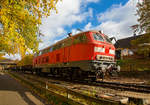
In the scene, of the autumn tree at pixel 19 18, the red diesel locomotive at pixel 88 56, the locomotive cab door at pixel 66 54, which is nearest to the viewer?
the autumn tree at pixel 19 18

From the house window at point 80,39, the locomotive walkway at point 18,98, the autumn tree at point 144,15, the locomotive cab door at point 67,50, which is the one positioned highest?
the autumn tree at point 144,15

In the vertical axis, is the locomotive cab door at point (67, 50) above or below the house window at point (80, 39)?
below

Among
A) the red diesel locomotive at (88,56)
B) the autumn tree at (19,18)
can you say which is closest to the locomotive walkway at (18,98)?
the autumn tree at (19,18)

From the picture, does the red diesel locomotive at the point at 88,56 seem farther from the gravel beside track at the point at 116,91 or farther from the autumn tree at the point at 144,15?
the autumn tree at the point at 144,15

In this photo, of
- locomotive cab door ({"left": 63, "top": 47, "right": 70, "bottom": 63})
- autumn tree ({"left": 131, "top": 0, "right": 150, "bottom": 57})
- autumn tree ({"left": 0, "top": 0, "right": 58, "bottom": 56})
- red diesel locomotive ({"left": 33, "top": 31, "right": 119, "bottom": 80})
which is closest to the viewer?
autumn tree ({"left": 0, "top": 0, "right": 58, "bottom": 56})

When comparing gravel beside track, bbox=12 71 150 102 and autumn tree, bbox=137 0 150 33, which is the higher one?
autumn tree, bbox=137 0 150 33

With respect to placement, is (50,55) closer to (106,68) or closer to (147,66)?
(106,68)

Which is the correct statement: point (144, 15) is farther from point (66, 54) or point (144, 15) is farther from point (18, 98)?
point (18, 98)

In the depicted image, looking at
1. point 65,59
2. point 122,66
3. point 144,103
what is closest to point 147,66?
point 122,66

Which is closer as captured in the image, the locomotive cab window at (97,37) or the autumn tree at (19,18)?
the autumn tree at (19,18)

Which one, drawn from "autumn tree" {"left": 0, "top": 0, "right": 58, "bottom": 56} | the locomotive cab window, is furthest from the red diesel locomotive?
"autumn tree" {"left": 0, "top": 0, "right": 58, "bottom": 56}

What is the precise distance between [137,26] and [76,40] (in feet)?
36.3

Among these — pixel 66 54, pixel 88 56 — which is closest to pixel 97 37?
pixel 88 56

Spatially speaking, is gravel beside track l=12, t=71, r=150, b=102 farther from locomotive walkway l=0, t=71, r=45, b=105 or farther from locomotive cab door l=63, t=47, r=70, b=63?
locomotive cab door l=63, t=47, r=70, b=63
